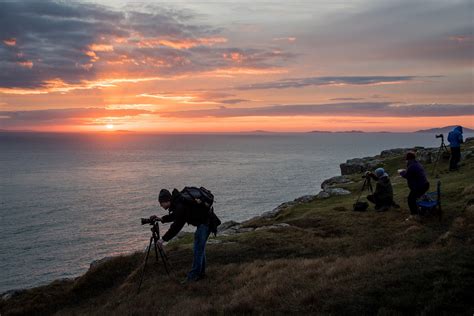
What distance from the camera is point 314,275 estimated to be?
12.2m

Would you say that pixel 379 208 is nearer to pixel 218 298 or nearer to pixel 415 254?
pixel 415 254

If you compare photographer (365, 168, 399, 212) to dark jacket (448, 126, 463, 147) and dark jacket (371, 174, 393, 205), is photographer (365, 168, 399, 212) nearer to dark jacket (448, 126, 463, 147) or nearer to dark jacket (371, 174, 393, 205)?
dark jacket (371, 174, 393, 205)

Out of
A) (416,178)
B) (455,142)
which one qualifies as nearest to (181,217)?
(416,178)

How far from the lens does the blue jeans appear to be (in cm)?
1327

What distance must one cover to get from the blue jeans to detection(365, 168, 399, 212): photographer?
12.6m

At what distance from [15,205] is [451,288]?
282 feet

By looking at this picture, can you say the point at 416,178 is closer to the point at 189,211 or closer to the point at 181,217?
the point at 189,211

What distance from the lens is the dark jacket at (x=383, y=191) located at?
880 inches

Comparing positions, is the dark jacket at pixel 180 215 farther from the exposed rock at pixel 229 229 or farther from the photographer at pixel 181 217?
the exposed rock at pixel 229 229

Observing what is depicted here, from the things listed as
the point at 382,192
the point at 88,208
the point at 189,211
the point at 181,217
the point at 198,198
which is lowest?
the point at 88,208

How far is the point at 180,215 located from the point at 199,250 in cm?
187

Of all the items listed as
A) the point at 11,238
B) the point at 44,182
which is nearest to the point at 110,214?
the point at 11,238

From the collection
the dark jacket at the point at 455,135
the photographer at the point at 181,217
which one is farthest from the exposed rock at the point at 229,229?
the dark jacket at the point at 455,135

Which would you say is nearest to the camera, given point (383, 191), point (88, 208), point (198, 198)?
point (198, 198)
